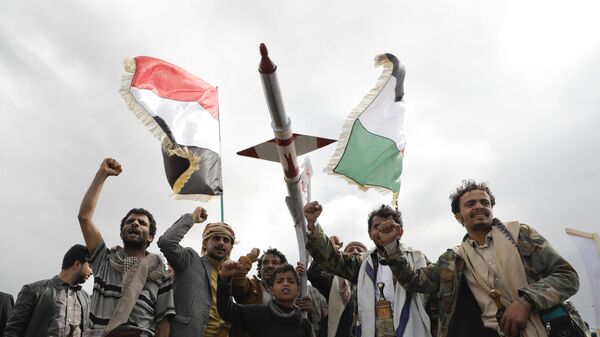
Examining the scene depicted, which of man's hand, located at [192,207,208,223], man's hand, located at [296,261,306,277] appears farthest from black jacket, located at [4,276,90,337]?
man's hand, located at [296,261,306,277]

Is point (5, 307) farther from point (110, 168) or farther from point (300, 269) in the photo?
point (300, 269)

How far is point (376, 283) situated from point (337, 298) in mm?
804

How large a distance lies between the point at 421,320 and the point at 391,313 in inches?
9.6

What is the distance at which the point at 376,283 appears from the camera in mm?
4215

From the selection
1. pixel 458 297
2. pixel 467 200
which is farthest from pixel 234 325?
pixel 467 200

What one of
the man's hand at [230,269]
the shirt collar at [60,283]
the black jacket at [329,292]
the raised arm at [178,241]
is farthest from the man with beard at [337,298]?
the shirt collar at [60,283]

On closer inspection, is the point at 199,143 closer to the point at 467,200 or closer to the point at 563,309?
the point at 467,200

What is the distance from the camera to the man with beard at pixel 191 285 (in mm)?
4281

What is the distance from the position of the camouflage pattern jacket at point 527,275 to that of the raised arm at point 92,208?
8.09ft

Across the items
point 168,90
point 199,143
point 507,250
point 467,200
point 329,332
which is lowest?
point 329,332

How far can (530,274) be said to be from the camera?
11.6 ft

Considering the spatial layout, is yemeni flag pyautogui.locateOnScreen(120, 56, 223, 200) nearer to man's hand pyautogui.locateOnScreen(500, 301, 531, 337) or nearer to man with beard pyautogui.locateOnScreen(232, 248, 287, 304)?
man with beard pyautogui.locateOnScreen(232, 248, 287, 304)

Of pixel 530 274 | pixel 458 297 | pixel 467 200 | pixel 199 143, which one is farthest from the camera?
pixel 199 143

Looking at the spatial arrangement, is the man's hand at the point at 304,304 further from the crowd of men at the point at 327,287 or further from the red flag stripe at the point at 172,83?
the red flag stripe at the point at 172,83
